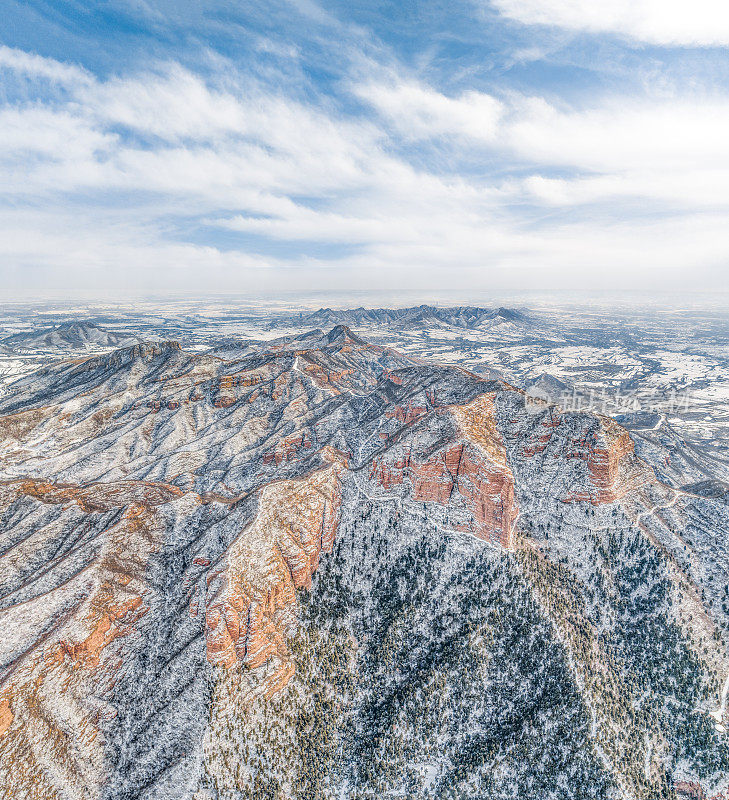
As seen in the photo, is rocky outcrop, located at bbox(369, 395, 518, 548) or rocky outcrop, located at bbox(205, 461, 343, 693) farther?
rocky outcrop, located at bbox(369, 395, 518, 548)

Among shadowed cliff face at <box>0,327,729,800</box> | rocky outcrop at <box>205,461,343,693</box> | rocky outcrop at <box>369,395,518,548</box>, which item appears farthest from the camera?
rocky outcrop at <box>369,395,518,548</box>

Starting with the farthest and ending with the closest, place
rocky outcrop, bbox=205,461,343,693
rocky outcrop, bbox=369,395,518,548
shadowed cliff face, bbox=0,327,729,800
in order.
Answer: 1. rocky outcrop, bbox=369,395,518,548
2. rocky outcrop, bbox=205,461,343,693
3. shadowed cliff face, bbox=0,327,729,800

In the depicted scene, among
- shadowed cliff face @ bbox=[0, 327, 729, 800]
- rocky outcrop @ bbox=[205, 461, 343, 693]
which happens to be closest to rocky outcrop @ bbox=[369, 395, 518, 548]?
shadowed cliff face @ bbox=[0, 327, 729, 800]

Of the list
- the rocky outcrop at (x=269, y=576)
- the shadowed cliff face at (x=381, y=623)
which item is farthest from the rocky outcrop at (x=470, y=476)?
the rocky outcrop at (x=269, y=576)

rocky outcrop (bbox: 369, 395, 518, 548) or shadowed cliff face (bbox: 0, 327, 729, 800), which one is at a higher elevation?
rocky outcrop (bbox: 369, 395, 518, 548)

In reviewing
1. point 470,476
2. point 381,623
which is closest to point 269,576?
point 381,623

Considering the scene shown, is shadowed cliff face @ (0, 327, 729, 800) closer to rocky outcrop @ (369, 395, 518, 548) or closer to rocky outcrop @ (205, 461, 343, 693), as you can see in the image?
rocky outcrop @ (205, 461, 343, 693)

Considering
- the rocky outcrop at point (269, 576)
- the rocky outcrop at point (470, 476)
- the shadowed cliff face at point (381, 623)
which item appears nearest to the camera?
the shadowed cliff face at point (381, 623)

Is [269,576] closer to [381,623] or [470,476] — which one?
[381,623]

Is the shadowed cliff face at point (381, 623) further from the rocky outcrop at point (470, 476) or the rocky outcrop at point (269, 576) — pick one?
the rocky outcrop at point (470, 476)
